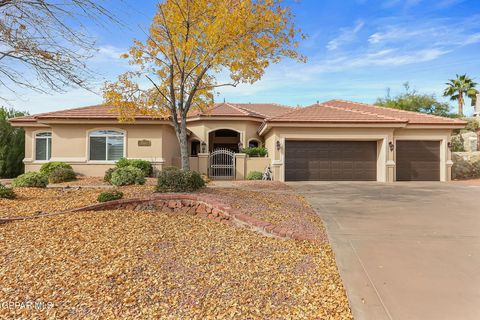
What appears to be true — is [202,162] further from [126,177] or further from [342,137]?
[342,137]

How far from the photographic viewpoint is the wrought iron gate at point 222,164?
17.7 meters

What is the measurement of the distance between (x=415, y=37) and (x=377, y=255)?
42.0 ft

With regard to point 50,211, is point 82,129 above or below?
above

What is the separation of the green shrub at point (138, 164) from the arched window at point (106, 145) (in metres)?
1.16

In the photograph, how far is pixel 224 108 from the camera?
2233 centimetres

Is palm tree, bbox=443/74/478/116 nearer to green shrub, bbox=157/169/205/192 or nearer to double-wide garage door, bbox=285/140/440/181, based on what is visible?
double-wide garage door, bbox=285/140/440/181

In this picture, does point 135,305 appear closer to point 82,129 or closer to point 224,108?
point 82,129

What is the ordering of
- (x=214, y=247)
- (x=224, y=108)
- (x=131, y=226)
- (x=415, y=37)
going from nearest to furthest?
(x=214, y=247)
(x=131, y=226)
(x=415, y=37)
(x=224, y=108)

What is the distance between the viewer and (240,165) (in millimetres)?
17609

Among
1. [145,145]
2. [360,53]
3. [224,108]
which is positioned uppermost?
[360,53]

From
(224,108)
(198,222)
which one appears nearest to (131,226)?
(198,222)

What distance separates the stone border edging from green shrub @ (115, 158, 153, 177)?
7953 millimetres

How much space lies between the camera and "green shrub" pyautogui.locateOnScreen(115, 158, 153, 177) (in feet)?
50.6

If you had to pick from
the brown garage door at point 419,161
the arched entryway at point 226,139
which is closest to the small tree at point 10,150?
the arched entryway at point 226,139
